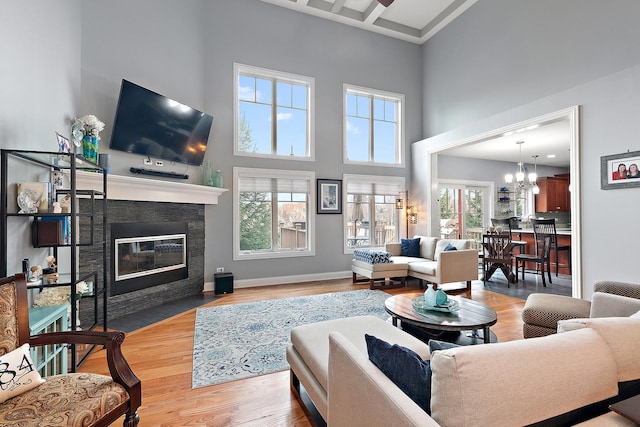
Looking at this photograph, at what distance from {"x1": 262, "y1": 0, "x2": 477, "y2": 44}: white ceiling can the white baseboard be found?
4869mm

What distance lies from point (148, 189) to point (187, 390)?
8.33ft

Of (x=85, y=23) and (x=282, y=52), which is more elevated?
(x=282, y=52)

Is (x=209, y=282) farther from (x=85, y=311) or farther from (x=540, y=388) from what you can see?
(x=540, y=388)

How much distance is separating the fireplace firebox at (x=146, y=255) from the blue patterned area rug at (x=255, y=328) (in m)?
0.83

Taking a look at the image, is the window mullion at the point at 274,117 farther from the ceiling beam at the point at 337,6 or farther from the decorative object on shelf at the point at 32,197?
the decorative object on shelf at the point at 32,197

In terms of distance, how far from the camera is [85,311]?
3.23 m

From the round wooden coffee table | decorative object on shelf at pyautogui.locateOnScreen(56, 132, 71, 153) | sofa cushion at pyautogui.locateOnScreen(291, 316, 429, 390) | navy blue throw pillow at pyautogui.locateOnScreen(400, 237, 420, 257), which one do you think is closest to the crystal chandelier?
navy blue throw pillow at pyautogui.locateOnScreen(400, 237, 420, 257)

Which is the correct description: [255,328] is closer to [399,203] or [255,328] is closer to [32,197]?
[32,197]

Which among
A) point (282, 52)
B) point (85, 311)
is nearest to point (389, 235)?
point (282, 52)

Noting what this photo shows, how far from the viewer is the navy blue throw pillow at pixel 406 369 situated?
3.28 feet

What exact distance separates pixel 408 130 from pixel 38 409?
6.70 meters

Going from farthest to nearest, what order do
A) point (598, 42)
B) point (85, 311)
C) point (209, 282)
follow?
point (209, 282) < point (598, 42) < point (85, 311)

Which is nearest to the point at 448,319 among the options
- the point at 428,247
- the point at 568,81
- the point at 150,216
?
the point at 428,247

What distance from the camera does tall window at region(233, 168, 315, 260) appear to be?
5227 millimetres
